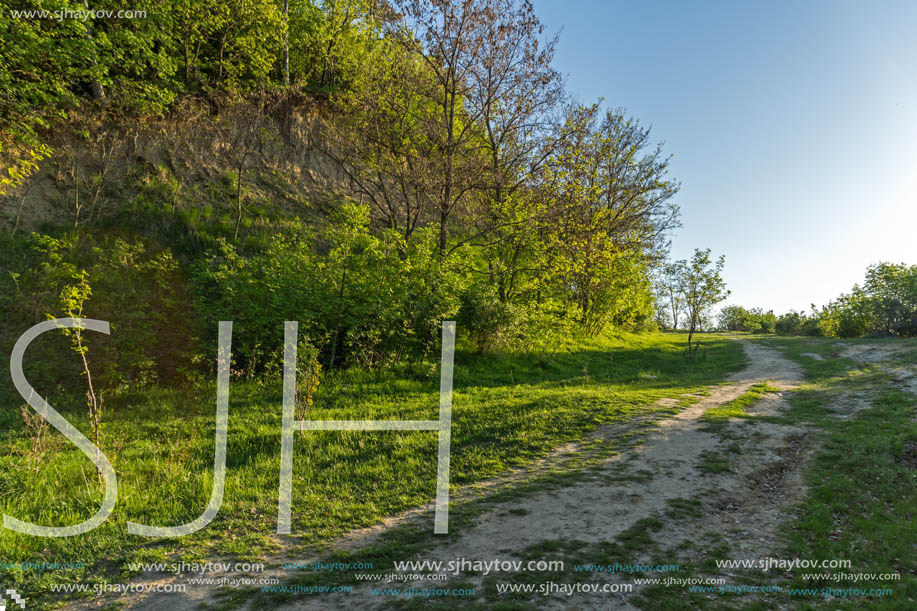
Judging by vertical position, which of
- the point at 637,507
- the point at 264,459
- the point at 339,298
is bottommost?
the point at 264,459

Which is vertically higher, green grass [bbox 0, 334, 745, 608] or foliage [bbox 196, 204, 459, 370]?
foliage [bbox 196, 204, 459, 370]

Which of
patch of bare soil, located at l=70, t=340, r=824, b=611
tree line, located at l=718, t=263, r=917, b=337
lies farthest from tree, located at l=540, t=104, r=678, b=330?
tree line, located at l=718, t=263, r=917, b=337

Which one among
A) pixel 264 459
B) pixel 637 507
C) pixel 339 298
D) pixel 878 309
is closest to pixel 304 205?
pixel 339 298

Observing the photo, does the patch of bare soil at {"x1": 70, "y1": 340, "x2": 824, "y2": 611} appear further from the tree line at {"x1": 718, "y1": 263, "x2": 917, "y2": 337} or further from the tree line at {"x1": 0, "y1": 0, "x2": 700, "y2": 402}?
the tree line at {"x1": 718, "y1": 263, "x2": 917, "y2": 337}

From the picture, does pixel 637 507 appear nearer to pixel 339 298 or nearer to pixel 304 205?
pixel 339 298

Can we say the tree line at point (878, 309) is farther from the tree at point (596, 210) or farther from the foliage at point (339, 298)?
the foliage at point (339, 298)

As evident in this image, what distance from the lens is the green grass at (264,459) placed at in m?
4.77

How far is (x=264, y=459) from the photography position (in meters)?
7.30

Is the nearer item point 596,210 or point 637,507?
point 637,507

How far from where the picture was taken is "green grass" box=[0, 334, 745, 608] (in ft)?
15.6

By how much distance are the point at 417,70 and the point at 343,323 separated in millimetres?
11280

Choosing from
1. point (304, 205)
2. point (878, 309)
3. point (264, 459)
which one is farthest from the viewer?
point (878, 309)

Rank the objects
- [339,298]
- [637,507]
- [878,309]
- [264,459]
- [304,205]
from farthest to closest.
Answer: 1. [878,309]
2. [304,205]
3. [339,298]
4. [264,459]
5. [637,507]

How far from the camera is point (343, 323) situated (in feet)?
39.0
